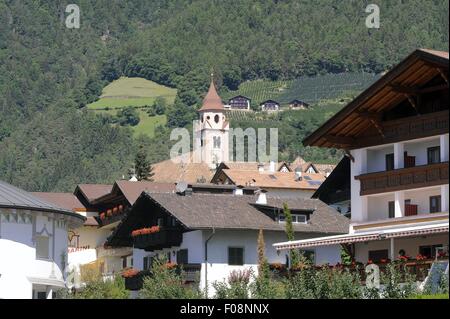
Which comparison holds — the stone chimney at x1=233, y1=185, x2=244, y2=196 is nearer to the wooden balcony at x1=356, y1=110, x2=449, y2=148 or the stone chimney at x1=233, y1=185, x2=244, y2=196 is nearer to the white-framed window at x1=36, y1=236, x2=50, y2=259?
the white-framed window at x1=36, y1=236, x2=50, y2=259

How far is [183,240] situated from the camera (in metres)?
70.7

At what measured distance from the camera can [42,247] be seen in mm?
68000

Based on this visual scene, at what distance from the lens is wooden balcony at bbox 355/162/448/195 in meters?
53.6

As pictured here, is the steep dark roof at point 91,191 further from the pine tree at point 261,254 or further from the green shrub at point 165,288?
the green shrub at point 165,288

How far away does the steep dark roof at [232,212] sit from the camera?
225 ft

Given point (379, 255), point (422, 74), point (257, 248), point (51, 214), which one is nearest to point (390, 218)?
point (379, 255)

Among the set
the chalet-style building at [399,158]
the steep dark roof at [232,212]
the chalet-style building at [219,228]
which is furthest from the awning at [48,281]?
the chalet-style building at [399,158]

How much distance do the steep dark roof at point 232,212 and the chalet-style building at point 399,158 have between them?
977cm

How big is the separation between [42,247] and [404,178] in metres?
19.4

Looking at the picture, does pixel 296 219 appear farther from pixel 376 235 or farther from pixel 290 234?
pixel 376 235

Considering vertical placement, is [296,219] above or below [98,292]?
above

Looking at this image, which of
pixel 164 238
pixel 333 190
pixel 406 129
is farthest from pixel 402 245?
pixel 333 190

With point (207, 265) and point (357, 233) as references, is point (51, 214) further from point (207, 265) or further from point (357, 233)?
point (357, 233)

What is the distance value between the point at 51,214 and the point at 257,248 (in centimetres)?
918
